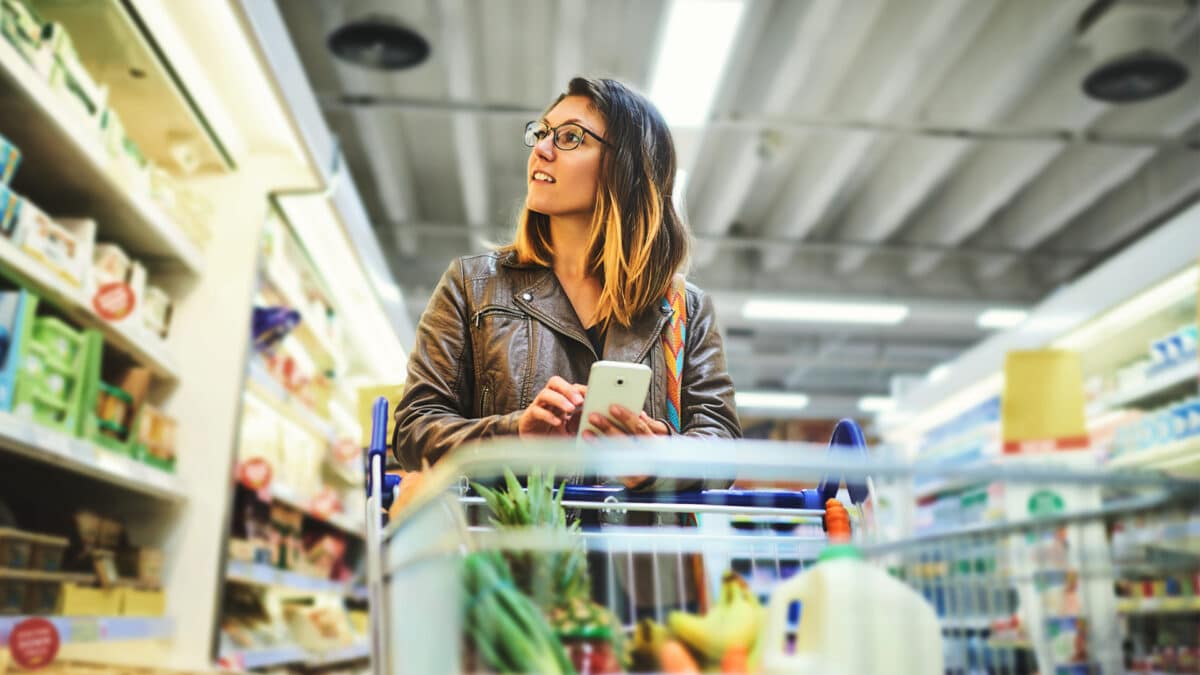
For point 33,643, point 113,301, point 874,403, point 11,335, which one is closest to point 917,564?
point 33,643

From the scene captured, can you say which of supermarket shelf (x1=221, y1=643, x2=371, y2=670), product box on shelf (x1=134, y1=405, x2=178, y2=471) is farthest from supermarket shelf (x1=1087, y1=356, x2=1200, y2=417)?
product box on shelf (x1=134, y1=405, x2=178, y2=471)

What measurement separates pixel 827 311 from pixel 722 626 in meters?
9.17

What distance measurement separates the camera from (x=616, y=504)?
141cm

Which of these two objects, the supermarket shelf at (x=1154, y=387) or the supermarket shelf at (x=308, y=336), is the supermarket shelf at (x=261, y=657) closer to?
the supermarket shelf at (x=308, y=336)

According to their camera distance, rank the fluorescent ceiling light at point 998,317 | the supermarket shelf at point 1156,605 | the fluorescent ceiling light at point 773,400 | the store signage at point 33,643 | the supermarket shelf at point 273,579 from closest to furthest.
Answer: the supermarket shelf at point 1156,605 → the store signage at point 33,643 → the supermarket shelf at point 273,579 → the fluorescent ceiling light at point 998,317 → the fluorescent ceiling light at point 773,400

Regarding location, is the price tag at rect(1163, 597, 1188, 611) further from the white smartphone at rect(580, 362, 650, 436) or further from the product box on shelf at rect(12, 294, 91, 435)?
the product box on shelf at rect(12, 294, 91, 435)

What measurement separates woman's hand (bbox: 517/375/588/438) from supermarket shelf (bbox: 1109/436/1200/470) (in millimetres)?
3901

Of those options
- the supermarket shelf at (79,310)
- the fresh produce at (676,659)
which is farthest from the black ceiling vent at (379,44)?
the fresh produce at (676,659)

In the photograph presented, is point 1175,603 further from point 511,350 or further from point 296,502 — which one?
point 296,502

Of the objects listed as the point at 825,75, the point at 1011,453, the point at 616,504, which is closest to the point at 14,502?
the point at 616,504

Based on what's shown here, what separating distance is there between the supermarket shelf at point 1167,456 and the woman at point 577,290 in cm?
340

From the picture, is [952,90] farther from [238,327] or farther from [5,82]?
[5,82]

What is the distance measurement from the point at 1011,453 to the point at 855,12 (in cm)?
282

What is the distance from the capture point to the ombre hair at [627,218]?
182 centimetres
